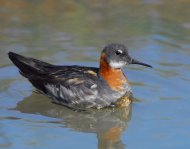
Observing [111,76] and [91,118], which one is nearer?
[91,118]

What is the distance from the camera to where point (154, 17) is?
14469 mm

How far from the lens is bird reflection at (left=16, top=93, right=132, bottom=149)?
952cm

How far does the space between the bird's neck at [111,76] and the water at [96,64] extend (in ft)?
1.29

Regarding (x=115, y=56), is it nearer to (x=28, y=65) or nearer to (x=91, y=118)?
(x=91, y=118)

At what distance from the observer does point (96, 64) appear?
12.2 metres

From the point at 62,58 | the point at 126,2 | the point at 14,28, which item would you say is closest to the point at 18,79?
the point at 62,58

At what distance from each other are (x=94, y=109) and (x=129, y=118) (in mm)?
720

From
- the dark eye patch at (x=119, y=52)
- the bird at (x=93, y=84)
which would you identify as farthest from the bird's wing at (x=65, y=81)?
the dark eye patch at (x=119, y=52)

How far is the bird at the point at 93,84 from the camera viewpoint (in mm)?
10664

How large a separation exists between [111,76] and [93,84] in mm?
334

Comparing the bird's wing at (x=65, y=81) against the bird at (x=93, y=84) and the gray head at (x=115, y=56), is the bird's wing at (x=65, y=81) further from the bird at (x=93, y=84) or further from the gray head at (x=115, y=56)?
the gray head at (x=115, y=56)

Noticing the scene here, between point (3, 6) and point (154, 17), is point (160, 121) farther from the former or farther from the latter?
point (3, 6)

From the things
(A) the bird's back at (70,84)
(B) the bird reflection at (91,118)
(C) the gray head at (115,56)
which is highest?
(C) the gray head at (115,56)

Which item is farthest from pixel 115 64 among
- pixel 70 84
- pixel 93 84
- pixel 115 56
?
pixel 70 84
